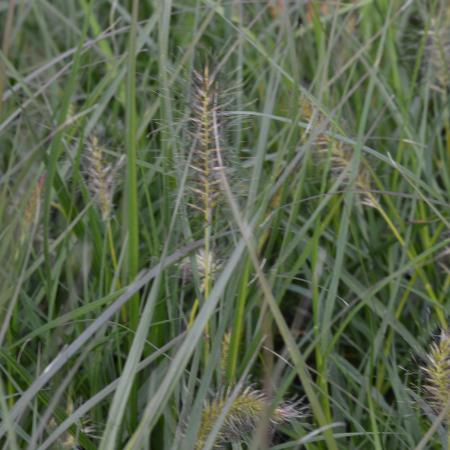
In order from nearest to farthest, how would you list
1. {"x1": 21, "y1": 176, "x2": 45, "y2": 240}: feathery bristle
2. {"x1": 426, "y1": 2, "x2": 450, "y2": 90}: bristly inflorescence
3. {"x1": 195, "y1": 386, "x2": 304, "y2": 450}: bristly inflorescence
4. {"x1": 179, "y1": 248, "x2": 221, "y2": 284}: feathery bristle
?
{"x1": 195, "y1": 386, "x2": 304, "y2": 450}: bristly inflorescence, {"x1": 179, "y1": 248, "x2": 221, "y2": 284}: feathery bristle, {"x1": 21, "y1": 176, "x2": 45, "y2": 240}: feathery bristle, {"x1": 426, "y1": 2, "x2": 450, "y2": 90}: bristly inflorescence

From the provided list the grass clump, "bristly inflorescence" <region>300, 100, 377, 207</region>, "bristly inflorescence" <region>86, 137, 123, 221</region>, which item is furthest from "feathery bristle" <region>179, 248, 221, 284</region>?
"bristly inflorescence" <region>300, 100, 377, 207</region>

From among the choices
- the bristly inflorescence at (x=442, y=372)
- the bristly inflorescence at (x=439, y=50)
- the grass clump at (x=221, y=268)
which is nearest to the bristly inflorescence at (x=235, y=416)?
the grass clump at (x=221, y=268)

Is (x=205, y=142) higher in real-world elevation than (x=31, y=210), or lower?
higher

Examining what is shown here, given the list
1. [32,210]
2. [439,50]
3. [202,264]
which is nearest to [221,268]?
[202,264]

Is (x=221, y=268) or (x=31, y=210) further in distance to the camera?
(x=31, y=210)

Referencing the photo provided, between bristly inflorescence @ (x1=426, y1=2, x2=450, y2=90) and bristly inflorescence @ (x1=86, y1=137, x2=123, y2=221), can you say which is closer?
bristly inflorescence @ (x1=86, y1=137, x2=123, y2=221)

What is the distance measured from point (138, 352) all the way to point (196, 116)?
29cm

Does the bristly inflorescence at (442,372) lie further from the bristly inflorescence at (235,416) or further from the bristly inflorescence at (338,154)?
the bristly inflorescence at (338,154)

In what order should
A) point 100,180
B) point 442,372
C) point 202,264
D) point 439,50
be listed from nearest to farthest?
point 442,372, point 202,264, point 100,180, point 439,50

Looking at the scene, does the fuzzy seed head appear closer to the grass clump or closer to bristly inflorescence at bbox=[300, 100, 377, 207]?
the grass clump

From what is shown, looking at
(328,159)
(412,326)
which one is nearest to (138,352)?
(328,159)

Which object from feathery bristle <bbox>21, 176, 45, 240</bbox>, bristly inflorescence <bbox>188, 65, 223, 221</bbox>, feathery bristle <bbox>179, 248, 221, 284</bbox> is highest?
bristly inflorescence <bbox>188, 65, 223, 221</bbox>

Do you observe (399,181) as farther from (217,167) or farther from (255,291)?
(217,167)

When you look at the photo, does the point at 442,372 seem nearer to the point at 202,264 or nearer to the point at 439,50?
the point at 202,264
